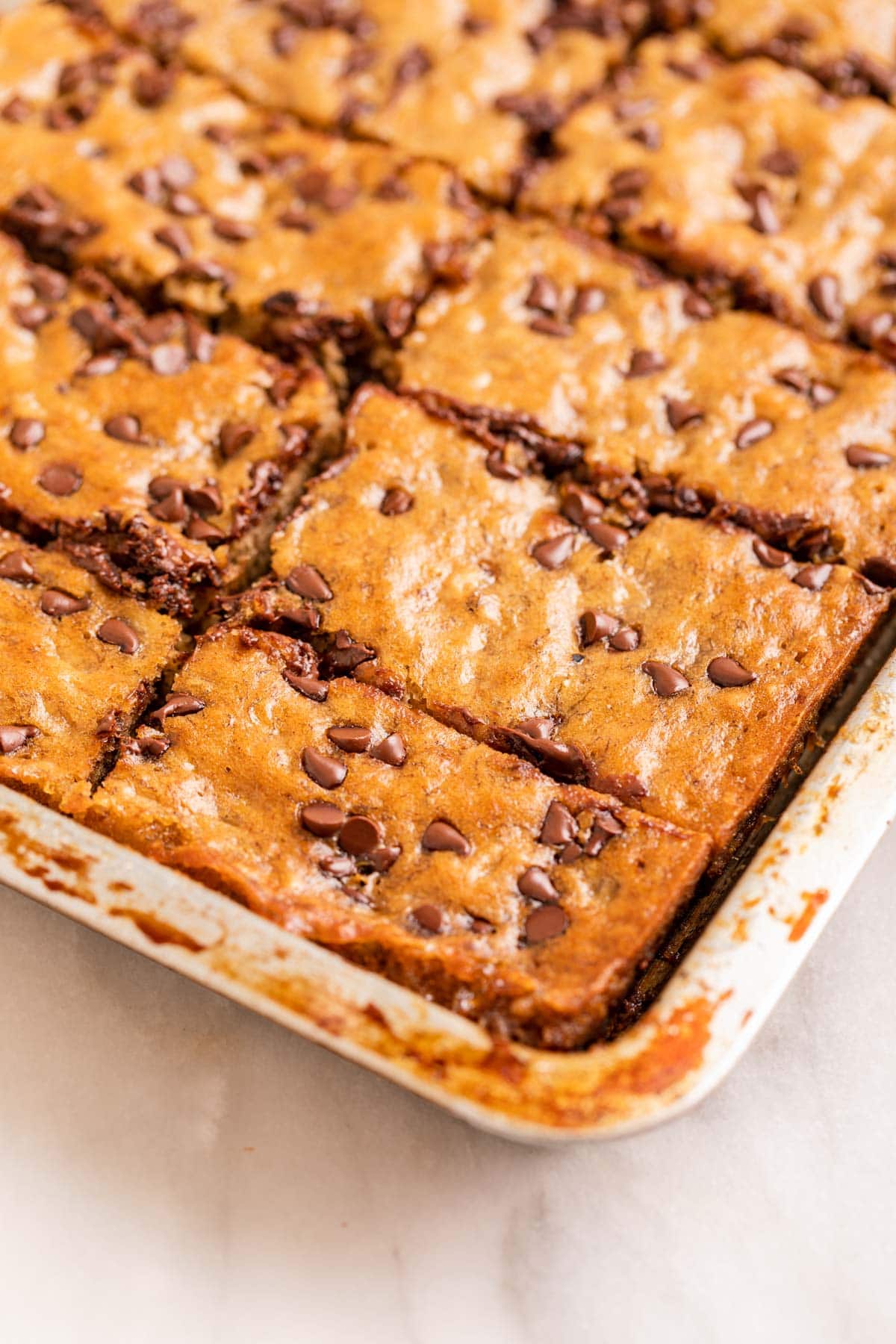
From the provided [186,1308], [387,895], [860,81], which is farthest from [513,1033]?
[860,81]

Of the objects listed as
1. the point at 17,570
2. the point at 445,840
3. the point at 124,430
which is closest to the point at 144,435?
the point at 124,430

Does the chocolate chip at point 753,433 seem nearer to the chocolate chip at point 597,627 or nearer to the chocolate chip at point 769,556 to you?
the chocolate chip at point 769,556

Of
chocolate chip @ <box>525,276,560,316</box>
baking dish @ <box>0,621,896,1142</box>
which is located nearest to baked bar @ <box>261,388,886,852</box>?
baking dish @ <box>0,621,896,1142</box>

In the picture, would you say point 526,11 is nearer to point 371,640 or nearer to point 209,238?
point 209,238

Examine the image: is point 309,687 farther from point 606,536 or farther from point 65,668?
point 606,536

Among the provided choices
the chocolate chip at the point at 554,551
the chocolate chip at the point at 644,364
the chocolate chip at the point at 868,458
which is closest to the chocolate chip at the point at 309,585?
the chocolate chip at the point at 554,551

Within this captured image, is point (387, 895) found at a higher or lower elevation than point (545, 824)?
lower

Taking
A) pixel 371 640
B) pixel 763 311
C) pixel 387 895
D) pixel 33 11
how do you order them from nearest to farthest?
pixel 387 895, pixel 371 640, pixel 763 311, pixel 33 11

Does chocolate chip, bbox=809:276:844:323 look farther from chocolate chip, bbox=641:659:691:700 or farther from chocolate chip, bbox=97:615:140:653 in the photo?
chocolate chip, bbox=97:615:140:653
